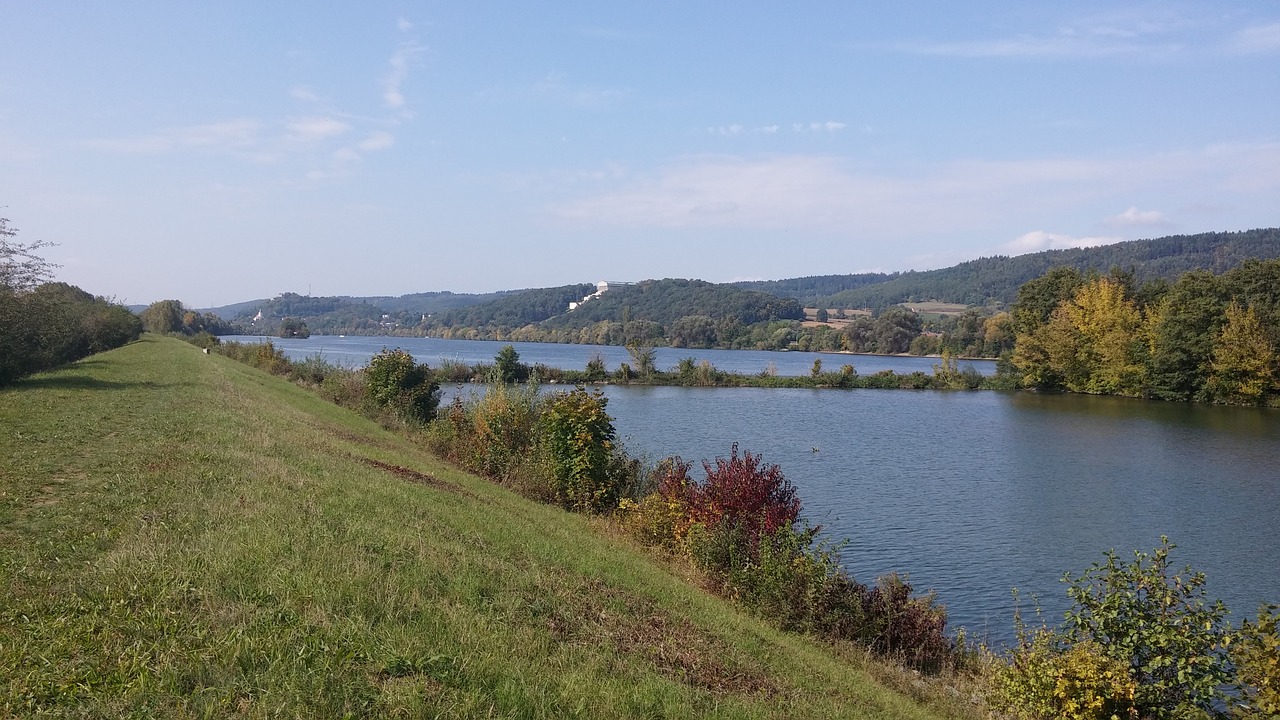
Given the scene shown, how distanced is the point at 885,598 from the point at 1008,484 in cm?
1997

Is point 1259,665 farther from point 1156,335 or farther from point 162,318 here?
point 162,318

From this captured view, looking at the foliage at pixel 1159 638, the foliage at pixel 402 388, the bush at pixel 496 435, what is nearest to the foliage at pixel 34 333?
the foliage at pixel 402 388

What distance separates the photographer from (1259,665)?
798 cm

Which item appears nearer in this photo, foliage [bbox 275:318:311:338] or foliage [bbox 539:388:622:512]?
foliage [bbox 539:388:622:512]

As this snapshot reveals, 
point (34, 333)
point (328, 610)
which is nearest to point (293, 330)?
point (34, 333)

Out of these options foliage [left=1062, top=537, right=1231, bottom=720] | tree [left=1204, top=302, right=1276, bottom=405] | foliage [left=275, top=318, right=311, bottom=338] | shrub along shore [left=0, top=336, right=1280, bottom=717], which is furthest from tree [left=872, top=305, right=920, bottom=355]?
foliage [left=1062, top=537, right=1231, bottom=720]

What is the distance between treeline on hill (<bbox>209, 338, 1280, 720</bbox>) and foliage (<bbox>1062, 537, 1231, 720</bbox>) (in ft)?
0.06

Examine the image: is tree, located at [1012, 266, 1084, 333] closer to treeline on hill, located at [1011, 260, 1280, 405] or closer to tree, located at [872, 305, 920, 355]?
treeline on hill, located at [1011, 260, 1280, 405]

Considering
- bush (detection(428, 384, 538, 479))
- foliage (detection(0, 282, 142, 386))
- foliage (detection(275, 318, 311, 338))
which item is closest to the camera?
bush (detection(428, 384, 538, 479))

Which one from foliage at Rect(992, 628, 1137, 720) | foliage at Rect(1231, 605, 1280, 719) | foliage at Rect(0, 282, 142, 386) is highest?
foliage at Rect(0, 282, 142, 386)

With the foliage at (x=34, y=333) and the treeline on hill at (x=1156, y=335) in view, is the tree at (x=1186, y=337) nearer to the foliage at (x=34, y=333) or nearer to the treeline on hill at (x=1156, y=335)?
the treeline on hill at (x=1156, y=335)

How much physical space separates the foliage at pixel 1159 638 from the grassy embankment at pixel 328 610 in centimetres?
231

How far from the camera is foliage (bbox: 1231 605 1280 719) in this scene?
7.73 meters

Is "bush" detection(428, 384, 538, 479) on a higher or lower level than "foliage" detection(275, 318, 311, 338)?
Answer: lower
